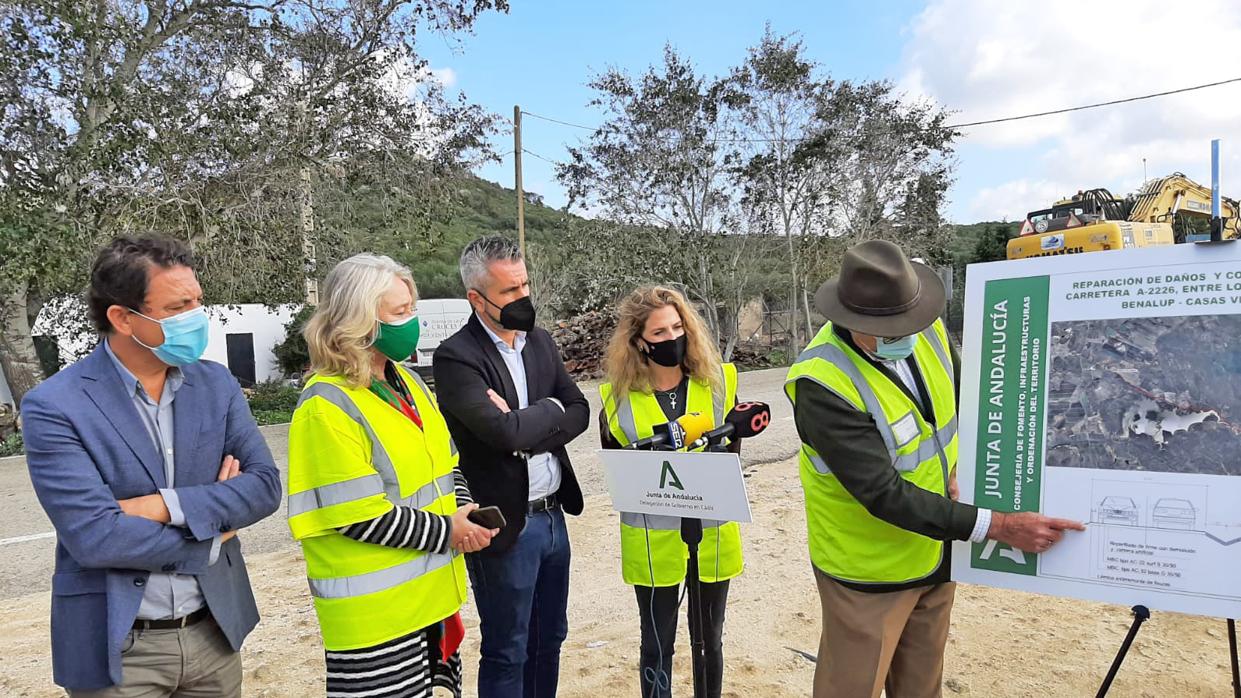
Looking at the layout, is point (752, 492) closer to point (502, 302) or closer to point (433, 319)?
point (502, 302)

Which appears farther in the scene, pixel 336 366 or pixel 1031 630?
pixel 1031 630

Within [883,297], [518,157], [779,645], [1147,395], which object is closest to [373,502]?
[883,297]

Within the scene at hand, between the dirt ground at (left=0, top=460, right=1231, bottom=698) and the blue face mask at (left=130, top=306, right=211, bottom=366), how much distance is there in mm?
2214

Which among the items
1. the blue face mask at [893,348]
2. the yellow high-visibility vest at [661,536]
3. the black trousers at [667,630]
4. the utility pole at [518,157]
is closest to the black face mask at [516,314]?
the yellow high-visibility vest at [661,536]

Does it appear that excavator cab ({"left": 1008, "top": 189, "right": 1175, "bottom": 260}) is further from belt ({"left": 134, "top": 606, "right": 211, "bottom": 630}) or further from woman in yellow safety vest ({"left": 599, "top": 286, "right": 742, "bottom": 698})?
belt ({"left": 134, "top": 606, "right": 211, "bottom": 630})

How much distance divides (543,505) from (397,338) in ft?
2.87

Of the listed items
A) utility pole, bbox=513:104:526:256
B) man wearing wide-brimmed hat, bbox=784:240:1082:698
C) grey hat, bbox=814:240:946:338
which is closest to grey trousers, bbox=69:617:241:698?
man wearing wide-brimmed hat, bbox=784:240:1082:698

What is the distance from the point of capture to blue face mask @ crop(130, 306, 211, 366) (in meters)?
2.11

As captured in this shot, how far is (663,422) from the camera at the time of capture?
9.95ft

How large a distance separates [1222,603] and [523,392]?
2164mm

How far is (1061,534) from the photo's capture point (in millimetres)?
1960

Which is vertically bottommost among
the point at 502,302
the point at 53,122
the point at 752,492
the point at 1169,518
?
the point at 752,492

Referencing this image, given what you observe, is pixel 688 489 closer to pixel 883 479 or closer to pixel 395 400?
pixel 883 479

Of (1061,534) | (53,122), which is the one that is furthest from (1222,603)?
(53,122)
